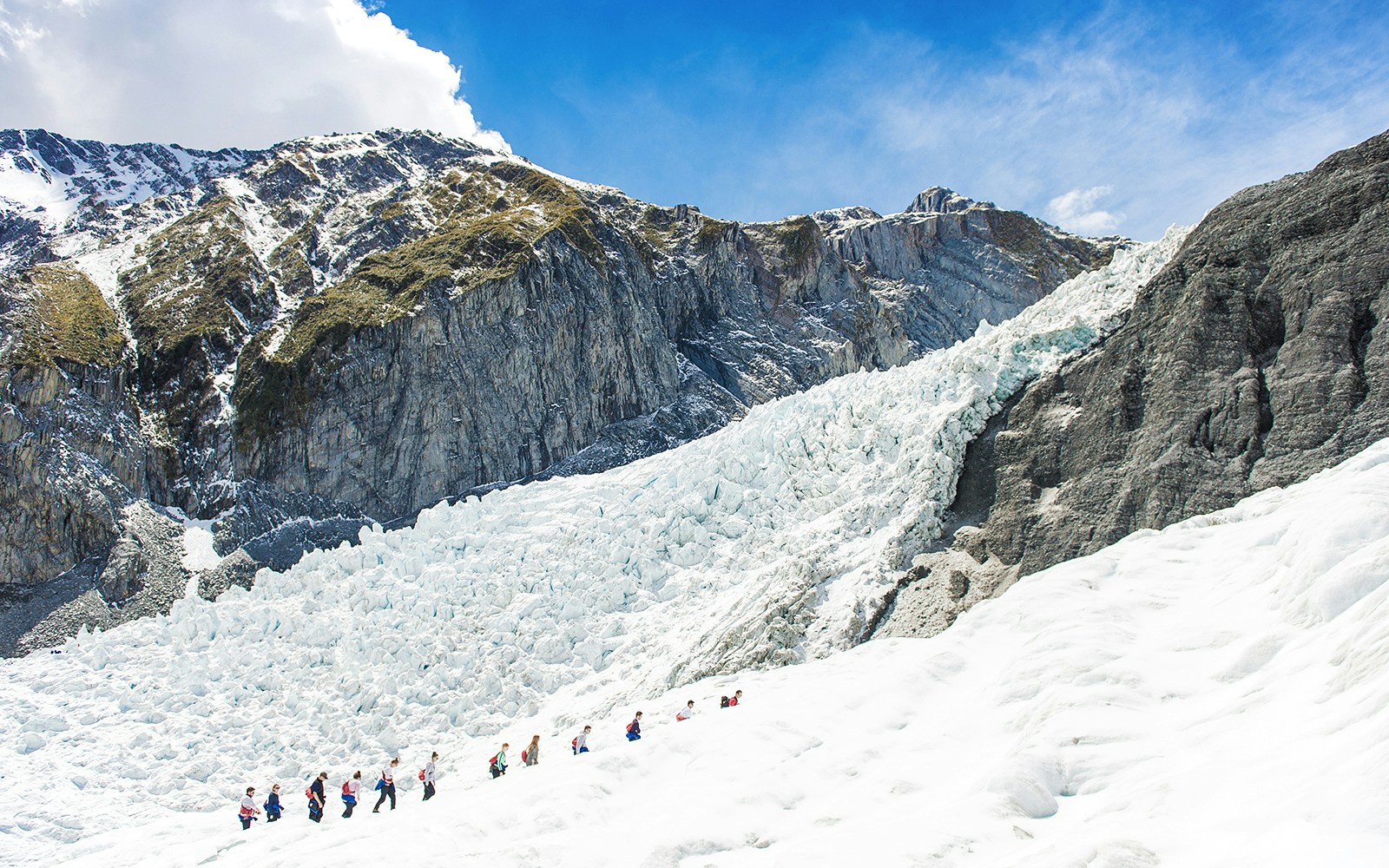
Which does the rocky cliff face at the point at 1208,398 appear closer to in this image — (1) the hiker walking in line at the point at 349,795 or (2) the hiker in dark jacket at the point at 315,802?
(1) the hiker walking in line at the point at 349,795

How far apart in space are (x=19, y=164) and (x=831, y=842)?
199m

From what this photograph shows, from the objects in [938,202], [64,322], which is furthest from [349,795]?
[938,202]

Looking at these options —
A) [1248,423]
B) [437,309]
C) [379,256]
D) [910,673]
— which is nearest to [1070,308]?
[1248,423]

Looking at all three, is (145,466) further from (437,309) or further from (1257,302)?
(1257,302)

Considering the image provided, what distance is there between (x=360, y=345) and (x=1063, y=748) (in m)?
68.7

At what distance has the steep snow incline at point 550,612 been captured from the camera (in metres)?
23.6

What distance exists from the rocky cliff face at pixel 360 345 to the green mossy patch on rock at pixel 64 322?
25 cm

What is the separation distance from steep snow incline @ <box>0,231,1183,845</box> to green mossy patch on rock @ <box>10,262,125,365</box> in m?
31.9

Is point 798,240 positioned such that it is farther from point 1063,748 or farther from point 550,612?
point 1063,748

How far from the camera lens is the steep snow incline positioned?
77.6ft

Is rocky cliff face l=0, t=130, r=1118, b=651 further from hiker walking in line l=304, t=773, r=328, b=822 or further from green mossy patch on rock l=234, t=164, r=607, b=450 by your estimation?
hiker walking in line l=304, t=773, r=328, b=822

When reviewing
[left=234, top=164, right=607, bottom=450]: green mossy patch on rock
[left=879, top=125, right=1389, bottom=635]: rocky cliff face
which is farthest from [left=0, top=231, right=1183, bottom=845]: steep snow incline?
[left=234, top=164, right=607, bottom=450]: green mossy patch on rock

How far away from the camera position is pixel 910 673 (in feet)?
47.6

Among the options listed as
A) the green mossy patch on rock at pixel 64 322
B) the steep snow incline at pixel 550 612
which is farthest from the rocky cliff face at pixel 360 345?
the steep snow incline at pixel 550 612
